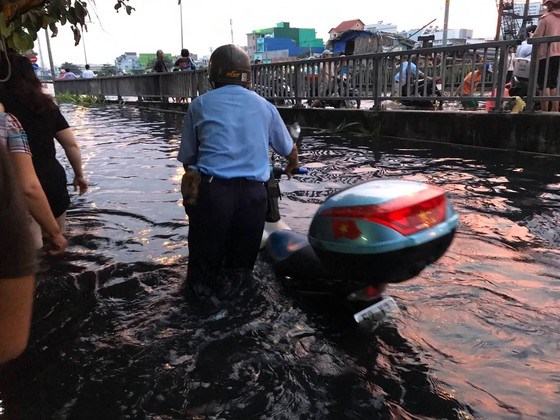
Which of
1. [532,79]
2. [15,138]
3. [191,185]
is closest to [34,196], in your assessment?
[15,138]

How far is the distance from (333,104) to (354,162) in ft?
17.9

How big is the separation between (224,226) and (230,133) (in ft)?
1.87

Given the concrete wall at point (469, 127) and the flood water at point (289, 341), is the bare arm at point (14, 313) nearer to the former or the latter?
the flood water at point (289, 341)

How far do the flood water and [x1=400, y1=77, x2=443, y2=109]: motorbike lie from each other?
5.00 m

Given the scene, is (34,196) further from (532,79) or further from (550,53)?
(550,53)

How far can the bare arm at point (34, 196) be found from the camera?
8.07 feet

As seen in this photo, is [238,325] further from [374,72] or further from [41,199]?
[374,72]

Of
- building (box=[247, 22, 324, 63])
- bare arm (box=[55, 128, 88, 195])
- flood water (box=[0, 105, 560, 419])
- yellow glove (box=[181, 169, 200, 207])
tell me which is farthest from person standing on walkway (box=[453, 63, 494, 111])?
building (box=[247, 22, 324, 63])

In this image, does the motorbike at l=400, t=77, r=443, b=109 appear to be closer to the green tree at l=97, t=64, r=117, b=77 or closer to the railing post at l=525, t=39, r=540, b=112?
the railing post at l=525, t=39, r=540, b=112

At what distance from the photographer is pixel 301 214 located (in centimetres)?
514

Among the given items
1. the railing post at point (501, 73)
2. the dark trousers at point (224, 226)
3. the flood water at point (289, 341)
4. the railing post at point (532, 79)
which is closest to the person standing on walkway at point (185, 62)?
the railing post at point (501, 73)

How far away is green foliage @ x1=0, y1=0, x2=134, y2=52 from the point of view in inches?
91.9

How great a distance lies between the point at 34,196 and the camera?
2555 mm

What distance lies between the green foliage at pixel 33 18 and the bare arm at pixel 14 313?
4.84ft
